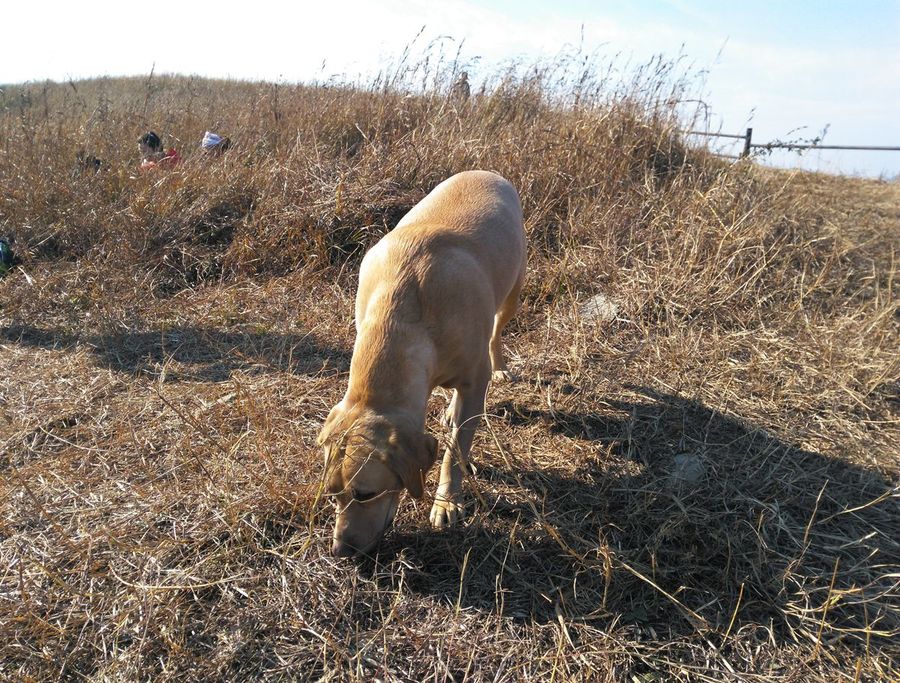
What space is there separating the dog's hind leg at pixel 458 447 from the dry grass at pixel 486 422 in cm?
10

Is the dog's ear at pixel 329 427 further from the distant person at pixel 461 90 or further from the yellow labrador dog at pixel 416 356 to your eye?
the distant person at pixel 461 90

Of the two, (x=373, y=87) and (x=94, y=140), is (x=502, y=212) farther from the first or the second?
(x=94, y=140)

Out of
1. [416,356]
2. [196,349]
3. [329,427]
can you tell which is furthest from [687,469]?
[196,349]

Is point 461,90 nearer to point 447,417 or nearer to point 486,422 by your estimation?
point 447,417

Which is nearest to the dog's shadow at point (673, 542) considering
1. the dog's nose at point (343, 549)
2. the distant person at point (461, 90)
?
the dog's nose at point (343, 549)

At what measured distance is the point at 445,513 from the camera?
2.53 m

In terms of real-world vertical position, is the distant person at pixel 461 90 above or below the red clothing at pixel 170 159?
above

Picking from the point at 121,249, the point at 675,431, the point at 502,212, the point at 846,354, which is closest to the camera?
the point at 675,431

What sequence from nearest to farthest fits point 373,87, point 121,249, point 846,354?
point 846,354 → point 121,249 → point 373,87

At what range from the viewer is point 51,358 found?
3.82 m

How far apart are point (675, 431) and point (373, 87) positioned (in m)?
5.68

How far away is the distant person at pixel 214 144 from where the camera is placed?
256 inches

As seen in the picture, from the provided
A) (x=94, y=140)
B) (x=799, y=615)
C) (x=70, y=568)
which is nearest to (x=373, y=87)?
(x=94, y=140)

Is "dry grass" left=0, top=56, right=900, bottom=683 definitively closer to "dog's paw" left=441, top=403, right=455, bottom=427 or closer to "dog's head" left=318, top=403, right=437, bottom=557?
"dog's paw" left=441, top=403, right=455, bottom=427
